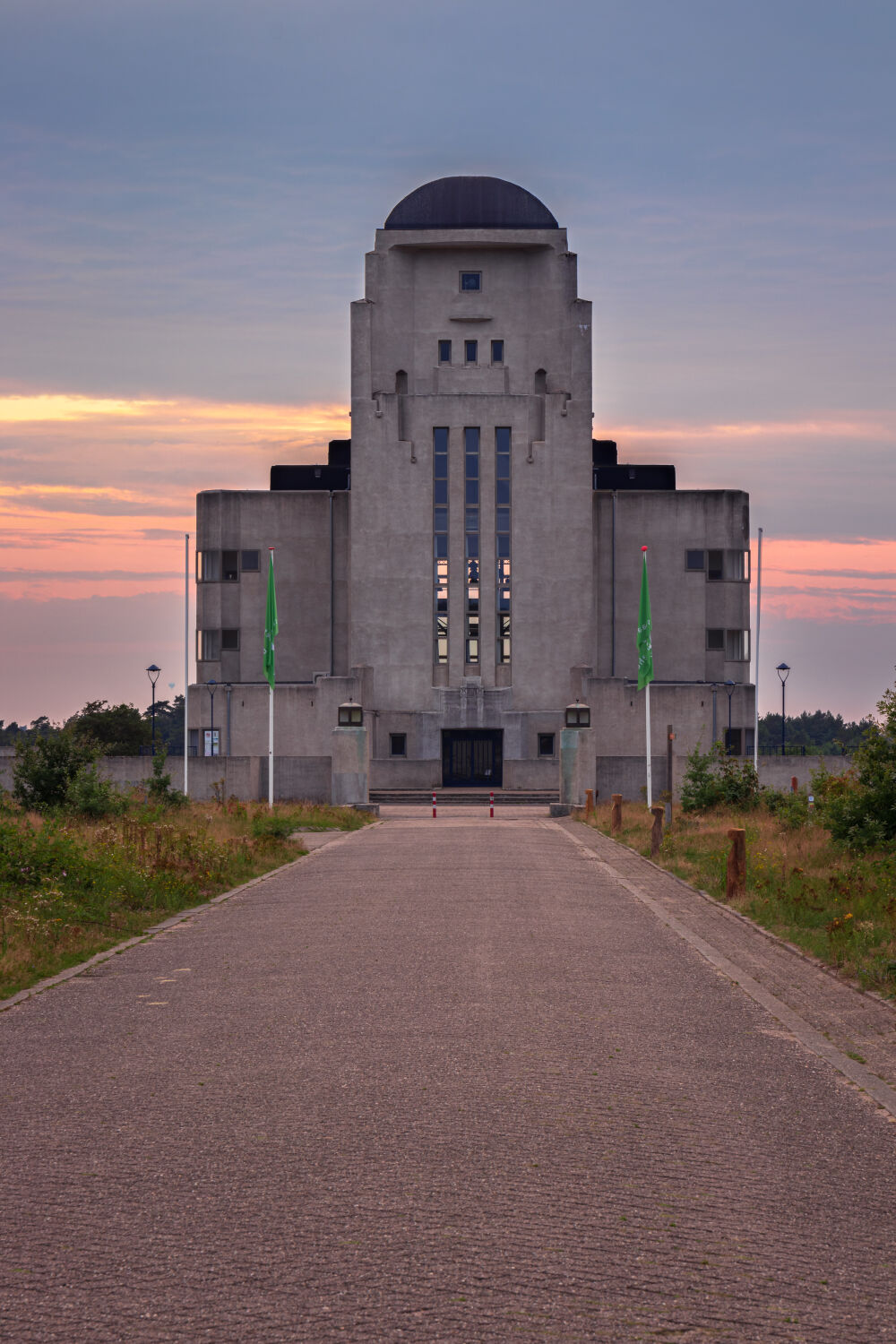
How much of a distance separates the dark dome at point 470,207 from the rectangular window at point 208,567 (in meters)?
17.9

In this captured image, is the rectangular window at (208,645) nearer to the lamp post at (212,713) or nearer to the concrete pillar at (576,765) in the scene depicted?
the lamp post at (212,713)

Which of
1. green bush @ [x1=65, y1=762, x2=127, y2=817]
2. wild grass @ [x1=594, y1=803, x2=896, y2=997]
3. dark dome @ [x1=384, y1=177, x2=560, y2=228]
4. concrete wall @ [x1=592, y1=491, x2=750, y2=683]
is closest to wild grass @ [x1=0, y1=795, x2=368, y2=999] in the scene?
green bush @ [x1=65, y1=762, x2=127, y2=817]

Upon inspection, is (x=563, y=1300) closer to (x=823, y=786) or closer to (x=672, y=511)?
(x=823, y=786)

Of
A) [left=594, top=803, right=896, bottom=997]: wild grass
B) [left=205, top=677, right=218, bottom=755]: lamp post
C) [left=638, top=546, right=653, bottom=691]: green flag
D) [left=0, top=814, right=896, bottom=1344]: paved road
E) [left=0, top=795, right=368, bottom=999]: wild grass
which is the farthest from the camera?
[left=205, top=677, right=218, bottom=755]: lamp post

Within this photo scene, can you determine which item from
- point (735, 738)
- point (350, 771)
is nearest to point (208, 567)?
point (350, 771)

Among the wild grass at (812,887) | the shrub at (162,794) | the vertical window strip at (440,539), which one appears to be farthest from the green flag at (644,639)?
the vertical window strip at (440,539)

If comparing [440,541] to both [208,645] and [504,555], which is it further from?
[208,645]

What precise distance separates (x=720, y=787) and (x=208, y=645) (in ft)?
126

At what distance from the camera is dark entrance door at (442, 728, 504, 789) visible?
6334 centimetres

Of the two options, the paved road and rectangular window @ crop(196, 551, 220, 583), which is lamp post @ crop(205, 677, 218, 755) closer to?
rectangular window @ crop(196, 551, 220, 583)

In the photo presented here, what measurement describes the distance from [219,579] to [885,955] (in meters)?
58.0

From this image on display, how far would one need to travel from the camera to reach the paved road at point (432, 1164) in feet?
15.5

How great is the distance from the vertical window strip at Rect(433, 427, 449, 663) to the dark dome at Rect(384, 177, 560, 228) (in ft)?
34.4

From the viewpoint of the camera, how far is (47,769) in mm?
32125
